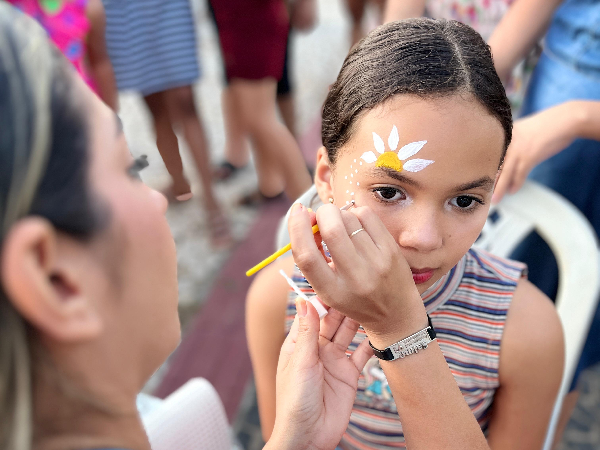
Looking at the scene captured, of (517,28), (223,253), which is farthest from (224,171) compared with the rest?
(517,28)

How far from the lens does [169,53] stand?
2277mm

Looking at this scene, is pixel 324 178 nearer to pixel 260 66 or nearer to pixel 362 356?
pixel 362 356

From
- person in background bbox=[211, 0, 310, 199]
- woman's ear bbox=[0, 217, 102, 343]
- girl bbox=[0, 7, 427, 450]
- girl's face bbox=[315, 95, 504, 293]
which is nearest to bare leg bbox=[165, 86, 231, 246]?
person in background bbox=[211, 0, 310, 199]

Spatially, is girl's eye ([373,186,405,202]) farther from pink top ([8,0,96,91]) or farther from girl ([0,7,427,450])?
pink top ([8,0,96,91])

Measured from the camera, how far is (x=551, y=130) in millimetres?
1212

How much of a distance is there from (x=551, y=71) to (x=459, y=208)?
873 mm

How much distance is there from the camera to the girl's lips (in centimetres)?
88

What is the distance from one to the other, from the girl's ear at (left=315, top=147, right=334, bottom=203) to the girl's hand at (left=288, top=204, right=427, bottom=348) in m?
0.27

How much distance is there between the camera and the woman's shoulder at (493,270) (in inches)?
41.4

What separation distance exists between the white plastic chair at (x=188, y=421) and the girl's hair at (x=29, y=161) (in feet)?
2.00

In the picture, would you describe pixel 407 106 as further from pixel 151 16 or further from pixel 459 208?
pixel 151 16

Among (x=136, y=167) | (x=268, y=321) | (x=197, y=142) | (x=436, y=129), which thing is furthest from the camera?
(x=197, y=142)

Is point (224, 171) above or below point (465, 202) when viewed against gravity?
below

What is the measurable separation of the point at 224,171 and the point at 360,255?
8.29 ft
